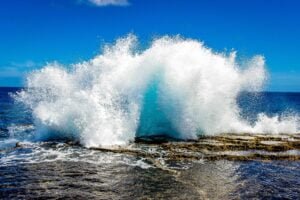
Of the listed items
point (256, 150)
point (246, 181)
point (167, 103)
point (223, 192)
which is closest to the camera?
point (223, 192)

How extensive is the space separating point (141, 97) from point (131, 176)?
31.5 ft

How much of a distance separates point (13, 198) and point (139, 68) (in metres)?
14.1

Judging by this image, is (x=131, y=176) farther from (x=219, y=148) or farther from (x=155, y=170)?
(x=219, y=148)

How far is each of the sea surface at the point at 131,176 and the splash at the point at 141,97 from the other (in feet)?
9.54

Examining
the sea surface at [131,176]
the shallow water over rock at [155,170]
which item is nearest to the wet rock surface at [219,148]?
the shallow water over rock at [155,170]

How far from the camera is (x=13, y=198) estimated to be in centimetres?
1144

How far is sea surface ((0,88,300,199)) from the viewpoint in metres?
12.2

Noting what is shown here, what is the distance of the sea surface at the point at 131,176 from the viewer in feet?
40.0

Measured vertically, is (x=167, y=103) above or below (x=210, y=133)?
above

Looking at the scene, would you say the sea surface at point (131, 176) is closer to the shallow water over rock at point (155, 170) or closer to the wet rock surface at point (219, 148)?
the shallow water over rock at point (155, 170)

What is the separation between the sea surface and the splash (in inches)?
114

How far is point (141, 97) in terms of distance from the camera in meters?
23.2

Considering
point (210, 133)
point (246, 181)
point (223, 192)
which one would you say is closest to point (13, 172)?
point (223, 192)

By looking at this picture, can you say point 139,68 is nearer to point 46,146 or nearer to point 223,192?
point 46,146
